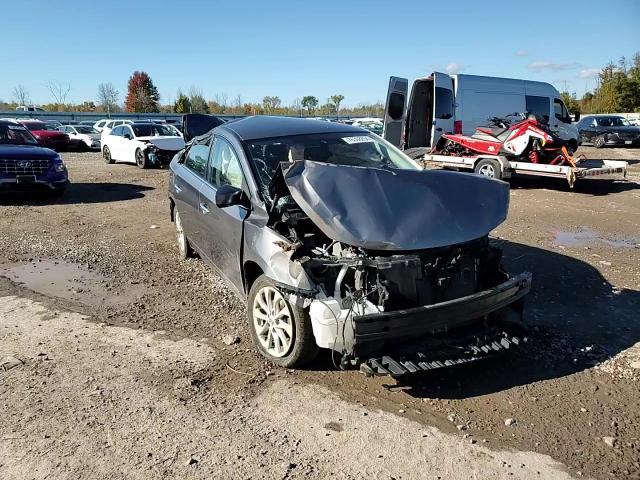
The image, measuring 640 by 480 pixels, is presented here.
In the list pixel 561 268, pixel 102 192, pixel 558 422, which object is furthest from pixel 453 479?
pixel 102 192

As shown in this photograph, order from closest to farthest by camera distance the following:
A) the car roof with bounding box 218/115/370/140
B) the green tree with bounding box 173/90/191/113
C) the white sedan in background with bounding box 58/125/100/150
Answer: the car roof with bounding box 218/115/370/140, the white sedan in background with bounding box 58/125/100/150, the green tree with bounding box 173/90/191/113

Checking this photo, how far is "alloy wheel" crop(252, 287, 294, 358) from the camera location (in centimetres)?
374

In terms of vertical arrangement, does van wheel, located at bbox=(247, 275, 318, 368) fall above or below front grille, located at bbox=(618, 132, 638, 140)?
below

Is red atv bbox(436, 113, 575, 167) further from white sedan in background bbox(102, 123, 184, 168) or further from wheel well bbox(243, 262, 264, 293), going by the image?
wheel well bbox(243, 262, 264, 293)

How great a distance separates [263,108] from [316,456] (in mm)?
64773

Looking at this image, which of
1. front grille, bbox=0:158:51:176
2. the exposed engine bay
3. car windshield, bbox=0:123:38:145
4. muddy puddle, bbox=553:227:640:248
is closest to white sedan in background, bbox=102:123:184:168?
car windshield, bbox=0:123:38:145

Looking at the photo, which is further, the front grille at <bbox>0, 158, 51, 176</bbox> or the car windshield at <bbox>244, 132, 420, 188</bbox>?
the front grille at <bbox>0, 158, 51, 176</bbox>

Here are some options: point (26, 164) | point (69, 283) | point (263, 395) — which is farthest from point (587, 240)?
point (26, 164)

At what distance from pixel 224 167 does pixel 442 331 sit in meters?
2.57

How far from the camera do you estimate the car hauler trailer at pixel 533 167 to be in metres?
11.6

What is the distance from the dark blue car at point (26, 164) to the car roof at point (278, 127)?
6790 millimetres

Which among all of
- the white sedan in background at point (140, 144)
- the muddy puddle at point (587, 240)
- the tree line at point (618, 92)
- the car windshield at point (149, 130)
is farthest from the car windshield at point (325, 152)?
the tree line at point (618, 92)

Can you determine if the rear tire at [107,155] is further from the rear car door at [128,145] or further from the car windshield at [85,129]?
the car windshield at [85,129]

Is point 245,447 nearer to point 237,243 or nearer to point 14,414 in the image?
point 14,414
